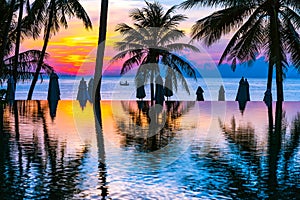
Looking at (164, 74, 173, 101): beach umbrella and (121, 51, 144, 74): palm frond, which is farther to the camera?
(121, 51, 144, 74): palm frond

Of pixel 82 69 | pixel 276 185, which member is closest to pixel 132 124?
pixel 276 185

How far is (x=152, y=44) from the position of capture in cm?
3462

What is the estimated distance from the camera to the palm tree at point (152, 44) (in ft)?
112

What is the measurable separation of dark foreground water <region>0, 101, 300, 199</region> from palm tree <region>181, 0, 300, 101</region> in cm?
1295

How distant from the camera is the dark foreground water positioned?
5.62 meters

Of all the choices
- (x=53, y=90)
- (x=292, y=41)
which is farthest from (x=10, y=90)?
(x=292, y=41)

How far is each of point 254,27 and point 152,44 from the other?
1030cm

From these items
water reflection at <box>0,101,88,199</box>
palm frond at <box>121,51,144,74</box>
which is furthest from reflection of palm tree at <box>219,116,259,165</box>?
palm frond at <box>121,51,144,74</box>

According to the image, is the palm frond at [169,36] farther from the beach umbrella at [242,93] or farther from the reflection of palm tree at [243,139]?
the reflection of palm tree at [243,139]

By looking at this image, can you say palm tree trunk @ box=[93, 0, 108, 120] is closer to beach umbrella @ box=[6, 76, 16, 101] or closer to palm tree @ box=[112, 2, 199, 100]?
beach umbrella @ box=[6, 76, 16, 101]

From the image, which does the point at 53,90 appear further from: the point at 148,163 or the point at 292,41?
the point at 148,163

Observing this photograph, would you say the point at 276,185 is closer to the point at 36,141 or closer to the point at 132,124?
the point at 36,141

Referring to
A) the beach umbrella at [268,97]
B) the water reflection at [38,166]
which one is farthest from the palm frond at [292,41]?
the water reflection at [38,166]

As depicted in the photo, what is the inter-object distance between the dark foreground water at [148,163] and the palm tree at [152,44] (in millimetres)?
21379
